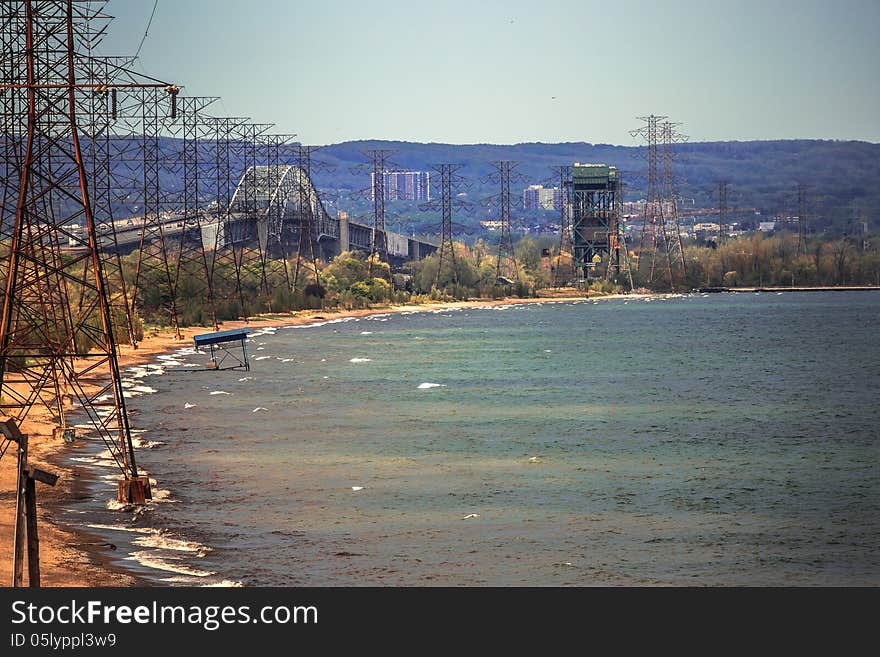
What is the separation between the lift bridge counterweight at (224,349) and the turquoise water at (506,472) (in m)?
1.38

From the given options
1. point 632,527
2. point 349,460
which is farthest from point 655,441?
point 632,527

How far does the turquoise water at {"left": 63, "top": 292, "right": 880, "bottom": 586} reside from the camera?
26047 mm

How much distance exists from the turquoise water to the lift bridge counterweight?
4.52 feet

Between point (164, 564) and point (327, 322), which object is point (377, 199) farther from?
Result: point (164, 564)

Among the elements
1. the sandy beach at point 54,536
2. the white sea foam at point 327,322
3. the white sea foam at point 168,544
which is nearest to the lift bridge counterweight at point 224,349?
the sandy beach at point 54,536

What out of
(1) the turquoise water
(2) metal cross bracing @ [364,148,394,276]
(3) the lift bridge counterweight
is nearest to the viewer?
(1) the turquoise water

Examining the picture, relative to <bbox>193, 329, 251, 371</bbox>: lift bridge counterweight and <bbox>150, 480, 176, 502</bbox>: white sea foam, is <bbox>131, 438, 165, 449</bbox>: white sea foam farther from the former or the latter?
<bbox>193, 329, 251, 371</bbox>: lift bridge counterweight

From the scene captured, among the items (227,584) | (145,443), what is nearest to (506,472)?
(145,443)

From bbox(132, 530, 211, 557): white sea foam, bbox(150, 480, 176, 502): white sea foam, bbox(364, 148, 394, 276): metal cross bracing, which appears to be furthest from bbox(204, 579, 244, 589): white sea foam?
bbox(364, 148, 394, 276): metal cross bracing

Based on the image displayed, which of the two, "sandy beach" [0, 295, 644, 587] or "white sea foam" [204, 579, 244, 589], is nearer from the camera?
"sandy beach" [0, 295, 644, 587]

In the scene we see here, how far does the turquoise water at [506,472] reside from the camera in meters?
26.0

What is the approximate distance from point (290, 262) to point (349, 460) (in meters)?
117

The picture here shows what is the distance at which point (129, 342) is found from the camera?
7750cm

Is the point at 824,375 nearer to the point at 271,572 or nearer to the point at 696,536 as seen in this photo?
the point at 696,536
